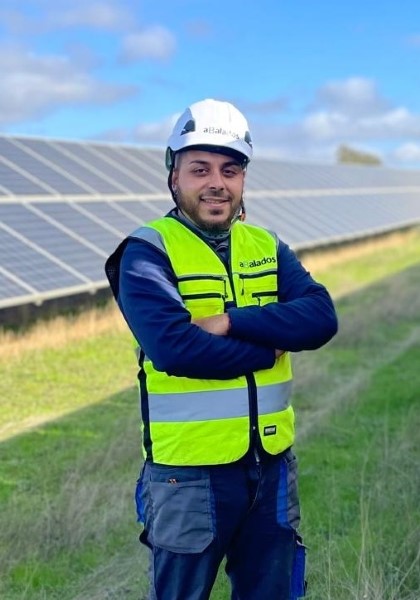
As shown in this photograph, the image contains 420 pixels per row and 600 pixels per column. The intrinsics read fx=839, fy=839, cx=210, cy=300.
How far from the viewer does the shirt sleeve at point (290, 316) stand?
8.92 ft

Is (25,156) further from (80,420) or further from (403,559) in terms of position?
(403,559)

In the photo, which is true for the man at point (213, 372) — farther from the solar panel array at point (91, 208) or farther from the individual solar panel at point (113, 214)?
the individual solar panel at point (113, 214)

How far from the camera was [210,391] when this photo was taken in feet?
8.68

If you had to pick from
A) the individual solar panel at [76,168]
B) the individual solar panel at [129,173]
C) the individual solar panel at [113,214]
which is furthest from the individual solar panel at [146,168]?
the individual solar panel at [113,214]

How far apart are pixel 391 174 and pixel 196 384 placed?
37.9 m

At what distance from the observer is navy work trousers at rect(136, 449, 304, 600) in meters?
2.62

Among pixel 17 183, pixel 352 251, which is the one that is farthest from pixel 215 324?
pixel 352 251

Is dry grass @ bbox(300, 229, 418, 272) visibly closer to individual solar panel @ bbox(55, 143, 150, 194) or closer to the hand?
individual solar panel @ bbox(55, 143, 150, 194)

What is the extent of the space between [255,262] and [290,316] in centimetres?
22

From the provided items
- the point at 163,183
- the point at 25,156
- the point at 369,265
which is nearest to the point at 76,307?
the point at 25,156

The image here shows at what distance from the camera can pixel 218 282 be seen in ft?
9.06

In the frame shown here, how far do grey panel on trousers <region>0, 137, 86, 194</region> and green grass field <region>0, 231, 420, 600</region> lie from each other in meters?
3.49

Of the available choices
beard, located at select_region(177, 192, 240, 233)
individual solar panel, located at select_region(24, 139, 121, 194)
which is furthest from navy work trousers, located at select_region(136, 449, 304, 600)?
individual solar panel, located at select_region(24, 139, 121, 194)

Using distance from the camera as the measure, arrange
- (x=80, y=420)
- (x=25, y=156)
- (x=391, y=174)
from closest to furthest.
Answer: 1. (x=80, y=420)
2. (x=25, y=156)
3. (x=391, y=174)
